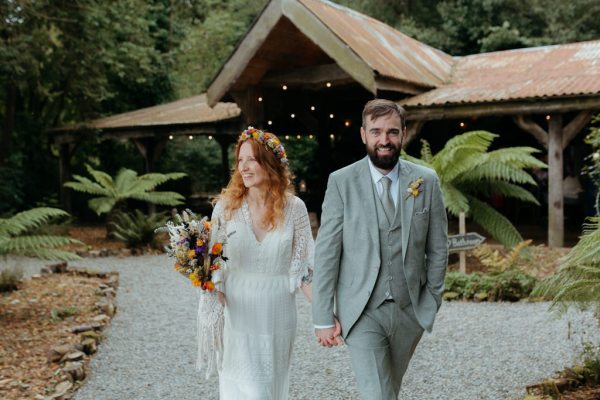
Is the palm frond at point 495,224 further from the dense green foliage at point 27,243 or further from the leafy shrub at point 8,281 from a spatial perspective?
the leafy shrub at point 8,281

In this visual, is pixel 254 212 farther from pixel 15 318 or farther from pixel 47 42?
pixel 47 42

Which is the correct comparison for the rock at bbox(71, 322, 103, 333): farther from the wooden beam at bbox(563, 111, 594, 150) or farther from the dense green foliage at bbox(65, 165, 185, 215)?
the wooden beam at bbox(563, 111, 594, 150)

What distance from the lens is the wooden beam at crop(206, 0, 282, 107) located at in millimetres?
10352

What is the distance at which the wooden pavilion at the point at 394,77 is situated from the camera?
32.3ft

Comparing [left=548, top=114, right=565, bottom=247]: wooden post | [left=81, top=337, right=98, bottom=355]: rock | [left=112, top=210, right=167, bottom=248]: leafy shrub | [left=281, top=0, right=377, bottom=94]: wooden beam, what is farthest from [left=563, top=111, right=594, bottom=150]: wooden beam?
[left=81, top=337, right=98, bottom=355]: rock

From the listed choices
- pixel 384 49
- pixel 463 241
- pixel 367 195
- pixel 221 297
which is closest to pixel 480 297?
pixel 463 241

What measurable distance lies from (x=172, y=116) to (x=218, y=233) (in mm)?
12668

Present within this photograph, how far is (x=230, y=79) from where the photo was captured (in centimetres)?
1113

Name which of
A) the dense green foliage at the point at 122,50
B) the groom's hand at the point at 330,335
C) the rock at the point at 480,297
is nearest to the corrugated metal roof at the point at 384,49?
the rock at the point at 480,297

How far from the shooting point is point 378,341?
2623 millimetres

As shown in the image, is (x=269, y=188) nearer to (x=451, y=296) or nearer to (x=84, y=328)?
(x=84, y=328)

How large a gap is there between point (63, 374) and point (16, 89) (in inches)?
549

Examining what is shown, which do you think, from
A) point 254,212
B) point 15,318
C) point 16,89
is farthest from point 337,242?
point 16,89

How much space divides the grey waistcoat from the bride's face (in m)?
0.78
